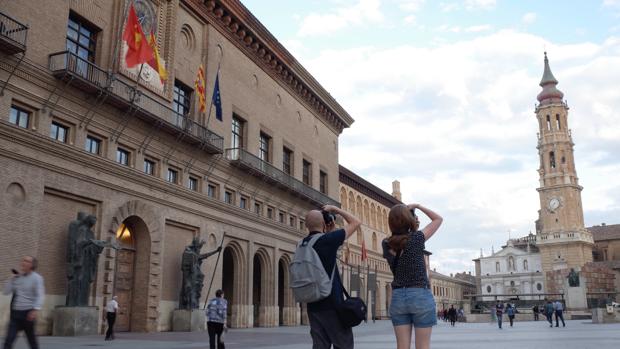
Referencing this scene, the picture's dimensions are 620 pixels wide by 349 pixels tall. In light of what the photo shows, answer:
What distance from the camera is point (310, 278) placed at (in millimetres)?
5402

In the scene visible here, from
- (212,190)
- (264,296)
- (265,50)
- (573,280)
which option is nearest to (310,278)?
(212,190)

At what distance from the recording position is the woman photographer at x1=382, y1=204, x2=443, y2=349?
5.44m

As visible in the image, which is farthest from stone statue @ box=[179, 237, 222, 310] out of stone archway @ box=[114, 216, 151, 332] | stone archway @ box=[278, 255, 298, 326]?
stone archway @ box=[278, 255, 298, 326]

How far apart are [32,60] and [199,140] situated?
374 inches

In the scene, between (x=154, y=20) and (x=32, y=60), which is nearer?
(x=32, y=60)

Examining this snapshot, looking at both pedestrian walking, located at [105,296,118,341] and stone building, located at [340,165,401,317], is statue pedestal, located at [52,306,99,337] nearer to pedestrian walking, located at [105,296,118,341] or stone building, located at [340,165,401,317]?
pedestrian walking, located at [105,296,118,341]

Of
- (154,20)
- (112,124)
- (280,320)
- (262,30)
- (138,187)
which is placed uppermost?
(262,30)

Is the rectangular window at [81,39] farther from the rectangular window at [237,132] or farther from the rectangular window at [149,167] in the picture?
the rectangular window at [237,132]

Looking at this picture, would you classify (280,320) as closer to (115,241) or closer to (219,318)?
(115,241)

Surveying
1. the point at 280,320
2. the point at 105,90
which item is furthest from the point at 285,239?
the point at 105,90

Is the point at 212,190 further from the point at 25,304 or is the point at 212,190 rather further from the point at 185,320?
the point at 25,304

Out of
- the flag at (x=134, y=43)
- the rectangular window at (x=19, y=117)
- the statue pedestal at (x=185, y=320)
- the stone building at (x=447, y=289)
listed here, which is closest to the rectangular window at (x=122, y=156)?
the flag at (x=134, y=43)

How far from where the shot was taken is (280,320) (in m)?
39.8

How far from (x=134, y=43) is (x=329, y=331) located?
21013 mm
